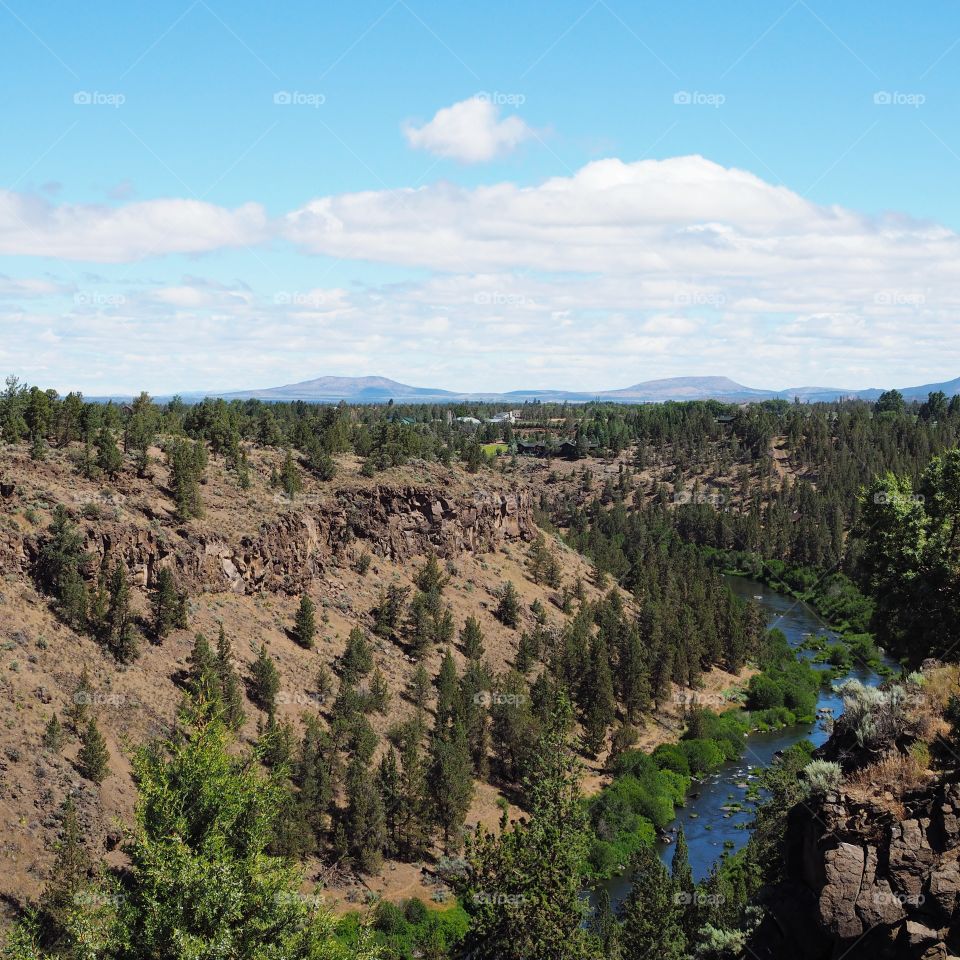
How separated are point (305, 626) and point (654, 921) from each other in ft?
119

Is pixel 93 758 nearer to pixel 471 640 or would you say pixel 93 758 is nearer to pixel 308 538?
pixel 308 538

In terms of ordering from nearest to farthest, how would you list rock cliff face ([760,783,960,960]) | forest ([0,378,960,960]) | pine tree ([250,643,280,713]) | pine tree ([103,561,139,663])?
rock cliff face ([760,783,960,960]) → forest ([0,378,960,960]) → pine tree ([103,561,139,663]) → pine tree ([250,643,280,713])

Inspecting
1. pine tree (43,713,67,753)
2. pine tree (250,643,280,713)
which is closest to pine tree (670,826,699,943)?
pine tree (250,643,280,713)

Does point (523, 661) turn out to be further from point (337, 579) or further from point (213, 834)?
point (213, 834)

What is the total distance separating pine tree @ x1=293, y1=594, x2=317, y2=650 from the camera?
2621 inches

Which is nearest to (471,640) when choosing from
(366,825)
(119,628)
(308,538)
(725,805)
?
(308,538)

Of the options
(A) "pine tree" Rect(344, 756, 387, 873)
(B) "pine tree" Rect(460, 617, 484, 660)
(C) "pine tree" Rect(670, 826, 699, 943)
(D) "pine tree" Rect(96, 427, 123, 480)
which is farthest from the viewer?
(B) "pine tree" Rect(460, 617, 484, 660)

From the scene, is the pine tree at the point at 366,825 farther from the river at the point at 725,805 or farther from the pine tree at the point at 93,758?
the river at the point at 725,805

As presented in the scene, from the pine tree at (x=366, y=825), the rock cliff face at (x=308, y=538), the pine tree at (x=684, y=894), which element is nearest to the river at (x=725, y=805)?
the pine tree at (x=684, y=894)

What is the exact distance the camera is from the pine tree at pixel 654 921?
1428 inches

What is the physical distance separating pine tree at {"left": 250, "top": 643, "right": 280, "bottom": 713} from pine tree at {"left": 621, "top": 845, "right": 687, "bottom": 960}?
27.5 m

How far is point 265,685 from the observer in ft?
190

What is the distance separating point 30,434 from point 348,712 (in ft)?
107

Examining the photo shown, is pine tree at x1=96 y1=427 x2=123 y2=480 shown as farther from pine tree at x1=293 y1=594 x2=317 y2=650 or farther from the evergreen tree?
the evergreen tree
